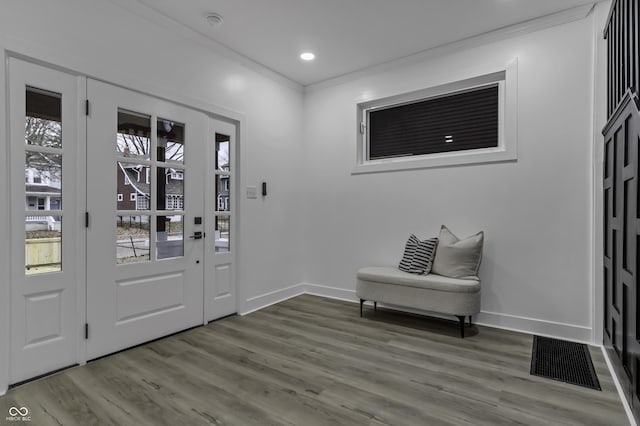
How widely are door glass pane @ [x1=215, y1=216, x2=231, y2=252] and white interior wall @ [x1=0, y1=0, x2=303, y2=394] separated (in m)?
0.15

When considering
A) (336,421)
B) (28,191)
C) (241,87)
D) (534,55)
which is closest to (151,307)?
(28,191)

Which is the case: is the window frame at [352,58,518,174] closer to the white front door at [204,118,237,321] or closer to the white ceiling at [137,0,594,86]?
the white ceiling at [137,0,594,86]

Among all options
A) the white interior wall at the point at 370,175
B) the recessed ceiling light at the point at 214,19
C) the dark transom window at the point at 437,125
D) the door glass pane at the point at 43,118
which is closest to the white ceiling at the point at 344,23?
the recessed ceiling light at the point at 214,19

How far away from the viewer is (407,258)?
3691 mm

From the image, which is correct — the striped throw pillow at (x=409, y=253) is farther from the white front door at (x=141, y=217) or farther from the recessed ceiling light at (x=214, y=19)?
the recessed ceiling light at (x=214, y=19)

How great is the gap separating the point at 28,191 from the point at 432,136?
12.1 feet

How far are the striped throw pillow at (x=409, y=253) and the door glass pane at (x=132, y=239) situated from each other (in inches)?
98.9

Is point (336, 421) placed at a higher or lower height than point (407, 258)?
lower

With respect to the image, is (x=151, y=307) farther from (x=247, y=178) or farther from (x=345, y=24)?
(x=345, y=24)

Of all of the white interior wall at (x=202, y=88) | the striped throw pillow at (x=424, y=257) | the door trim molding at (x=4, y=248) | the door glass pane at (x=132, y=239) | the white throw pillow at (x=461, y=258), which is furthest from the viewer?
the striped throw pillow at (x=424, y=257)

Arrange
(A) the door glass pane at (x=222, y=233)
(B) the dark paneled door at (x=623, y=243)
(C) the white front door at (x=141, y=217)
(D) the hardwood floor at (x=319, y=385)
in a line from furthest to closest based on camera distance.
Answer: (A) the door glass pane at (x=222, y=233) → (C) the white front door at (x=141, y=217) → (D) the hardwood floor at (x=319, y=385) → (B) the dark paneled door at (x=623, y=243)

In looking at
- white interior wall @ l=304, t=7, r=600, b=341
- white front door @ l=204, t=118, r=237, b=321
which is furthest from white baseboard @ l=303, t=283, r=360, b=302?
white front door @ l=204, t=118, r=237, b=321

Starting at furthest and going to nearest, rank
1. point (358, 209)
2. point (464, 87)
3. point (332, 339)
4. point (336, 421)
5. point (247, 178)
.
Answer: point (358, 209) < point (247, 178) < point (464, 87) < point (332, 339) < point (336, 421)

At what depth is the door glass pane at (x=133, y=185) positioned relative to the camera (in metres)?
2.81
